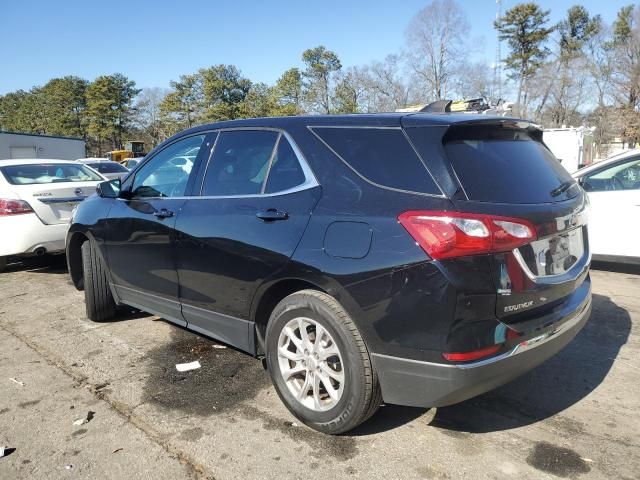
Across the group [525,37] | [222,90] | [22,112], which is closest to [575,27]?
[525,37]

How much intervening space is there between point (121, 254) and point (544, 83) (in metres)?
56.7

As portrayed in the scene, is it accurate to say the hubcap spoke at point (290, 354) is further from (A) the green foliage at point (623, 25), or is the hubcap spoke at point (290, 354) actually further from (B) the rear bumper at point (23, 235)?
(A) the green foliage at point (623, 25)

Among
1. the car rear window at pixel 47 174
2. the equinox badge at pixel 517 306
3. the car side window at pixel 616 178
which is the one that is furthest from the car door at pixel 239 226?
the car side window at pixel 616 178

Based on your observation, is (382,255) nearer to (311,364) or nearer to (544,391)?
(311,364)

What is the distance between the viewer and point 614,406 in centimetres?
311

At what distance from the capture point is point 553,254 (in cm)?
261

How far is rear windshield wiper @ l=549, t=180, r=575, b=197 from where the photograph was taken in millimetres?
2795

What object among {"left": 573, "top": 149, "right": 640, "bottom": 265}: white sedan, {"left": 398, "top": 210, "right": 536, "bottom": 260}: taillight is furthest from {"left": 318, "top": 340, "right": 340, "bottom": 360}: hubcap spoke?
{"left": 573, "top": 149, "right": 640, "bottom": 265}: white sedan

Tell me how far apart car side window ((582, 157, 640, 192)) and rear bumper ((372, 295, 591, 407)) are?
438cm

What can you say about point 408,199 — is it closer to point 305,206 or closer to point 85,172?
point 305,206

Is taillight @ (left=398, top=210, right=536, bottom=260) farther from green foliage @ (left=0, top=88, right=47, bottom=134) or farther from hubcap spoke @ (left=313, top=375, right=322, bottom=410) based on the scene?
green foliage @ (left=0, top=88, right=47, bottom=134)

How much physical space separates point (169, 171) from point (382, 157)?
79.6 inches

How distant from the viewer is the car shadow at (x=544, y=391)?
9.64 ft

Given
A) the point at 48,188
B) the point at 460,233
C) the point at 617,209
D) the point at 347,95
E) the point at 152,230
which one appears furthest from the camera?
the point at 347,95
